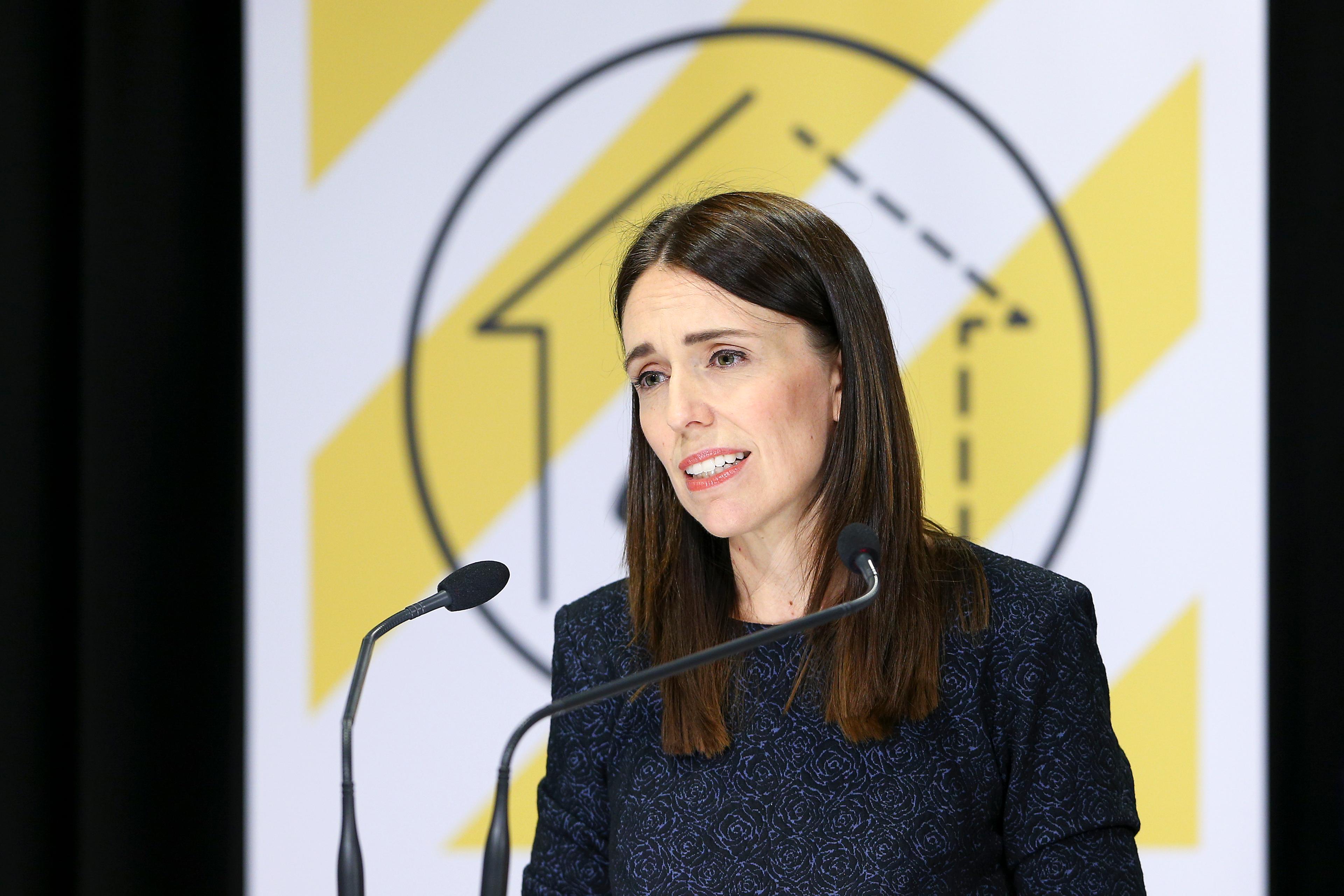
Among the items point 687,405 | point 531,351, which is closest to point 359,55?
→ point 531,351

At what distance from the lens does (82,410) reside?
2199 millimetres

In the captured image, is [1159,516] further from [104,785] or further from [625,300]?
[104,785]

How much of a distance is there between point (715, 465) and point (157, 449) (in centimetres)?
133

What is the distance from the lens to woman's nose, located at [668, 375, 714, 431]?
4.39ft

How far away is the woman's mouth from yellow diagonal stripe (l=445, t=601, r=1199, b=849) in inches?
41.3

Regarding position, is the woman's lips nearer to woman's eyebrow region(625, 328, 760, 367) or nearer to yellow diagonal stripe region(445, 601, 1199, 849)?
woman's eyebrow region(625, 328, 760, 367)

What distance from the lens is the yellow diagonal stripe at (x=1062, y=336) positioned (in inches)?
86.5

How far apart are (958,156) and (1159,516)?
2.42ft
